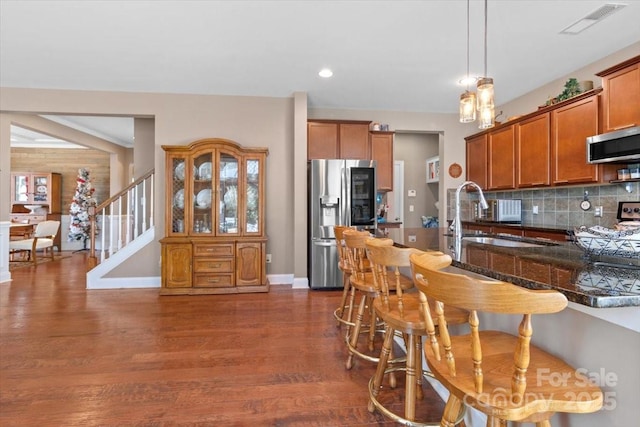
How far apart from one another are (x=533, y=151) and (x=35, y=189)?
34.1 ft

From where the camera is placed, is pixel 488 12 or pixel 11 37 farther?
pixel 11 37

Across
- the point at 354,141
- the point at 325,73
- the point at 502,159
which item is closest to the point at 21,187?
the point at 354,141

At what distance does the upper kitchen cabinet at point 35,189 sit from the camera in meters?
8.33

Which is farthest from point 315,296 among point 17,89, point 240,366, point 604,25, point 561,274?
point 17,89

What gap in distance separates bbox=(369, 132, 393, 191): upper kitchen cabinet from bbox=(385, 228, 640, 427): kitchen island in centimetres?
379

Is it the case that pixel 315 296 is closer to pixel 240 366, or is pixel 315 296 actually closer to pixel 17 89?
pixel 240 366

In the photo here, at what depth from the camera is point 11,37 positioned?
3133 millimetres

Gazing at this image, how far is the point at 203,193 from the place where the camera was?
4457mm

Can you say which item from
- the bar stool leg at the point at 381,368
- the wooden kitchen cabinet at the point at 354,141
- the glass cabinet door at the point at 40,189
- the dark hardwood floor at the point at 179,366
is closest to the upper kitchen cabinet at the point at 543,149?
the wooden kitchen cabinet at the point at 354,141

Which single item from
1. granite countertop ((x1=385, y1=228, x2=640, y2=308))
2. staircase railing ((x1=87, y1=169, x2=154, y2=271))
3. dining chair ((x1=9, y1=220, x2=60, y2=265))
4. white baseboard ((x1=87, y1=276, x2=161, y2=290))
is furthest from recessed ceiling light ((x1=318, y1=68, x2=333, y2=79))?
dining chair ((x1=9, y1=220, x2=60, y2=265))

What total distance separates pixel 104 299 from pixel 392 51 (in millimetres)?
4195

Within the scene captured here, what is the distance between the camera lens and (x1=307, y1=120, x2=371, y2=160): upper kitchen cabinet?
492 centimetres

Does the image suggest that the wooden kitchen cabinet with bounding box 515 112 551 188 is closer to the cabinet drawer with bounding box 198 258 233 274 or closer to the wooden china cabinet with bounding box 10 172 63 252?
the cabinet drawer with bounding box 198 258 233 274

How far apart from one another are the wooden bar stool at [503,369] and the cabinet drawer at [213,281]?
3542mm
